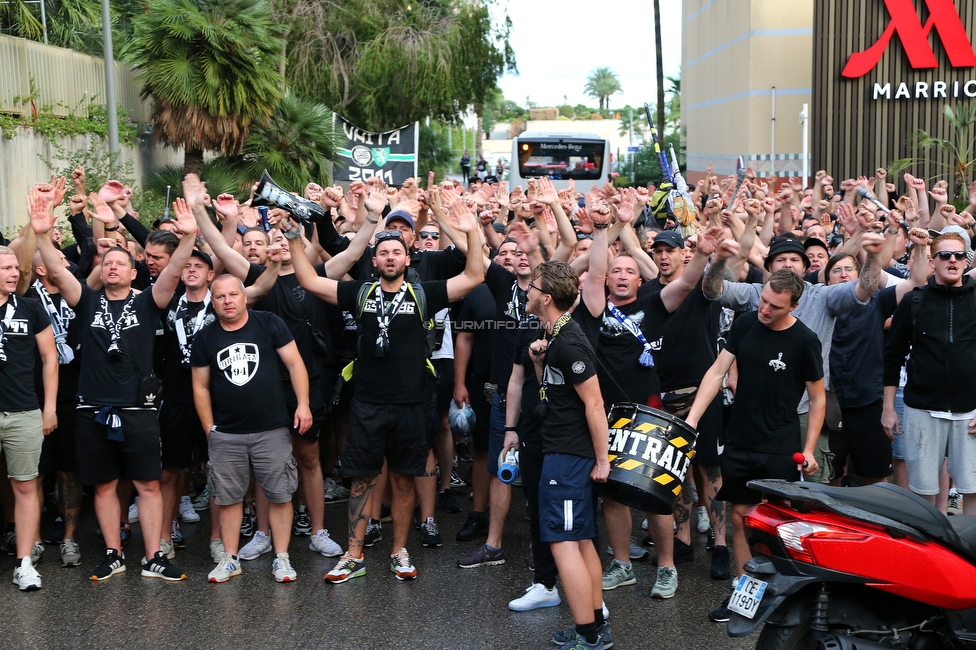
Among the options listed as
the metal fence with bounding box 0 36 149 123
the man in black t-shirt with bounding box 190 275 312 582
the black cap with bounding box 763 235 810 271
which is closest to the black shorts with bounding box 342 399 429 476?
the man in black t-shirt with bounding box 190 275 312 582

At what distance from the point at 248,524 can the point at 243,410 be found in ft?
4.78

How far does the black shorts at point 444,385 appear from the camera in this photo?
777 centimetres

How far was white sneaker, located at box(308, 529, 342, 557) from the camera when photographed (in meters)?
6.74

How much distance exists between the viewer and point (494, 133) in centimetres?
15500

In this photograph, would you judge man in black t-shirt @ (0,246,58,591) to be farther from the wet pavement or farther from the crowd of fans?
the wet pavement

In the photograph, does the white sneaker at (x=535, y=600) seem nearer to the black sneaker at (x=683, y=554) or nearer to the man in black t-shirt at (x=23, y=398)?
the black sneaker at (x=683, y=554)

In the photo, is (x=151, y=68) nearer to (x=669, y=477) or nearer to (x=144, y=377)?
(x=144, y=377)

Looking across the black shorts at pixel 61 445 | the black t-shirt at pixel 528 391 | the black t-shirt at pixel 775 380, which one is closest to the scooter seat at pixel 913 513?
the black t-shirt at pixel 775 380

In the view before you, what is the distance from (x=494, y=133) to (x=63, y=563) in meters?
152

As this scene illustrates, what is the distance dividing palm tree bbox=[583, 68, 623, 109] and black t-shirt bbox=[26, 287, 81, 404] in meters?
168

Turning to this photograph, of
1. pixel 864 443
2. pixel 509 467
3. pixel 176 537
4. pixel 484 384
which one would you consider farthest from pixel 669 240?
pixel 176 537

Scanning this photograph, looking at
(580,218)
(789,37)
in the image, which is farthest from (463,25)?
(580,218)

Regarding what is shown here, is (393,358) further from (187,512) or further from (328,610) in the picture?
(187,512)

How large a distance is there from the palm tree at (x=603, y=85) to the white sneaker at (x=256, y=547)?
552 ft
